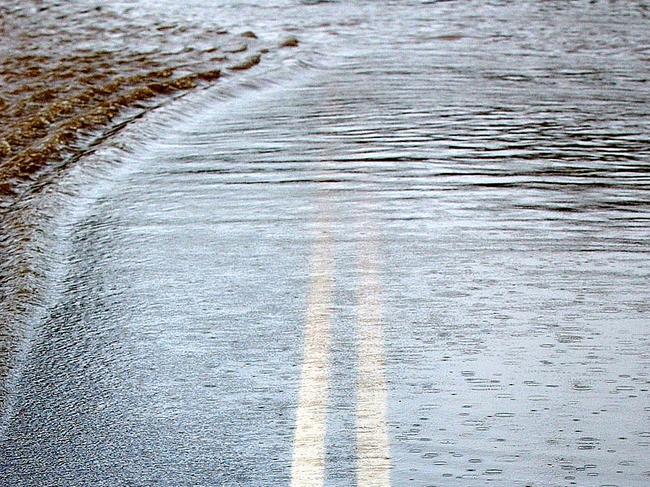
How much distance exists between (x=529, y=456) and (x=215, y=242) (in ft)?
8.80

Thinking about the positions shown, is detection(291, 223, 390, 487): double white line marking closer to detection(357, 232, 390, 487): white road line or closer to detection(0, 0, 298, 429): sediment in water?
detection(357, 232, 390, 487): white road line

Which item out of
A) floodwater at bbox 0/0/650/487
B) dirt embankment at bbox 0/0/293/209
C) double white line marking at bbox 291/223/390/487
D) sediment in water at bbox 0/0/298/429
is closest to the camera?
double white line marking at bbox 291/223/390/487

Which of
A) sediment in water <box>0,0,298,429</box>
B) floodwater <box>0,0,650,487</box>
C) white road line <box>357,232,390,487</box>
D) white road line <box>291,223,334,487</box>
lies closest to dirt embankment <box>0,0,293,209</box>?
sediment in water <box>0,0,298,429</box>

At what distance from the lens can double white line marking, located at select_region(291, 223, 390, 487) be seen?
414cm

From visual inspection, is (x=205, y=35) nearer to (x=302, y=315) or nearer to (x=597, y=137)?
(x=597, y=137)

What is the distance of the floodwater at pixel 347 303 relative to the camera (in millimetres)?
4266

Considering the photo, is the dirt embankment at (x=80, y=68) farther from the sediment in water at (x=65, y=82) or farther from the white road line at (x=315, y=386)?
the white road line at (x=315, y=386)

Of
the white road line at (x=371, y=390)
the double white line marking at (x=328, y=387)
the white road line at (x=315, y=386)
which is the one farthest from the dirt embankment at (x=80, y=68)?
the white road line at (x=371, y=390)

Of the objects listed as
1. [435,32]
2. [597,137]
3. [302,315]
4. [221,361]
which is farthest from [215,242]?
[435,32]

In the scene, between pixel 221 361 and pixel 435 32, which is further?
pixel 435 32

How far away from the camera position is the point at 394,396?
15.2 ft

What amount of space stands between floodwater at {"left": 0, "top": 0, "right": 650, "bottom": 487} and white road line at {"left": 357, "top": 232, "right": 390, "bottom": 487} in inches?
0.4

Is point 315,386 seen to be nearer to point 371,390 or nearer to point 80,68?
point 371,390

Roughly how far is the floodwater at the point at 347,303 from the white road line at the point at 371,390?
0.04ft
